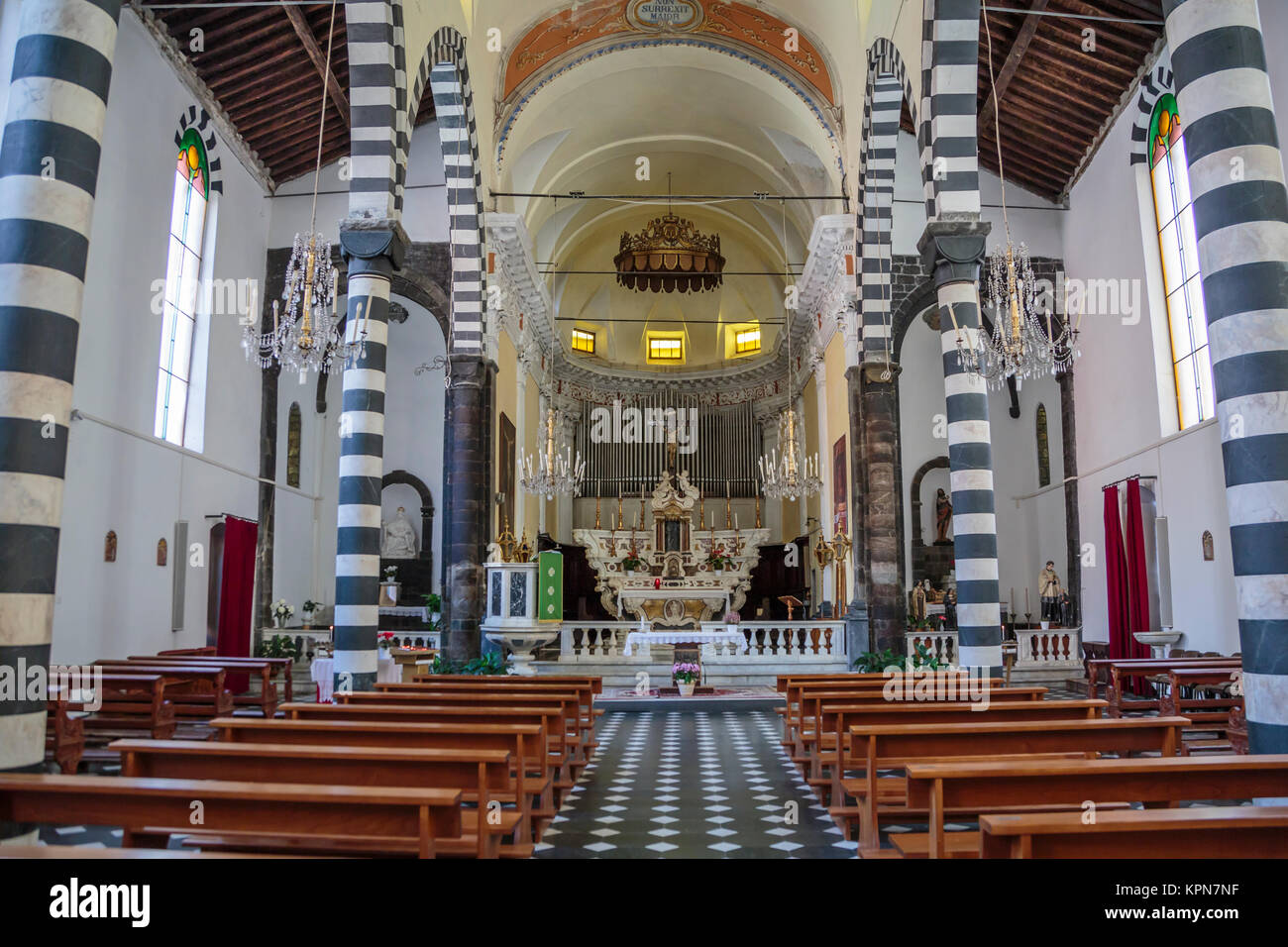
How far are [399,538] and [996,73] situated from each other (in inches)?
521

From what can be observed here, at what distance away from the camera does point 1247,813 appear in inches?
131

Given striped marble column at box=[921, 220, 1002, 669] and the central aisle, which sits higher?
striped marble column at box=[921, 220, 1002, 669]

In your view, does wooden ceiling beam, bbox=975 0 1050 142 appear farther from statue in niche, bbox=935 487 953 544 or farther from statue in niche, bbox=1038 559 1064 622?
statue in niche, bbox=1038 559 1064 622

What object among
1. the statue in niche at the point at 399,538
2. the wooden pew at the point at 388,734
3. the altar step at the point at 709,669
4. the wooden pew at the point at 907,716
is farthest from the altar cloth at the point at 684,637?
the wooden pew at the point at 388,734

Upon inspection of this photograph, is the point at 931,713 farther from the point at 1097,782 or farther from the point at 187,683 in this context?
the point at 187,683

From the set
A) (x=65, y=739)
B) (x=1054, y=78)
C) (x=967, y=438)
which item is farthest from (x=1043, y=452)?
(x=65, y=739)

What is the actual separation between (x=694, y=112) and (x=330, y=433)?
32.6ft

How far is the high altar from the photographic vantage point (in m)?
20.0

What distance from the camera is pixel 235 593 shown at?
14.5 meters

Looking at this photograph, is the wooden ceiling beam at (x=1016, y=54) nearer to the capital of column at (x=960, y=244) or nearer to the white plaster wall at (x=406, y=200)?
the capital of column at (x=960, y=244)

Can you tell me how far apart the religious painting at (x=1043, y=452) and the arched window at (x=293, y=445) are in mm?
14273

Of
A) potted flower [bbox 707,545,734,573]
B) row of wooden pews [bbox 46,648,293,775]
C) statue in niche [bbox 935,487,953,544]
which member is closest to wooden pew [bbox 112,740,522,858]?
row of wooden pews [bbox 46,648,293,775]

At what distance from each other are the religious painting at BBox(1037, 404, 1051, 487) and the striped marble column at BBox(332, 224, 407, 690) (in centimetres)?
1314
